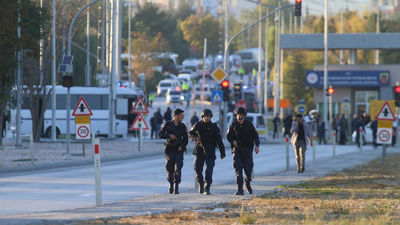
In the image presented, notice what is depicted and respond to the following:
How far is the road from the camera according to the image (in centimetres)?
1578

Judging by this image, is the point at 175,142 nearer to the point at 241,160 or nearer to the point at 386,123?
the point at 241,160

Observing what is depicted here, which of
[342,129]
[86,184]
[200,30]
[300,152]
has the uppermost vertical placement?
[200,30]

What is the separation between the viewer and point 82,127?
27.5 m

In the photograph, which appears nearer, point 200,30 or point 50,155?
point 50,155

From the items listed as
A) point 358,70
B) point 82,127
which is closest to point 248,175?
point 82,127

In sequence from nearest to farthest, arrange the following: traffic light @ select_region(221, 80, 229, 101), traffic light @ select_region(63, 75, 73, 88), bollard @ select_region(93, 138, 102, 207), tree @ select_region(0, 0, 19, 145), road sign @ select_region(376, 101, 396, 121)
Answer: bollard @ select_region(93, 138, 102, 207)
tree @ select_region(0, 0, 19, 145)
road sign @ select_region(376, 101, 396, 121)
traffic light @ select_region(63, 75, 73, 88)
traffic light @ select_region(221, 80, 229, 101)

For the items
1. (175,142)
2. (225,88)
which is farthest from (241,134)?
(225,88)

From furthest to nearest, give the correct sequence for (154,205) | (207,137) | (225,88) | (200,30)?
(200,30) → (225,88) → (207,137) → (154,205)

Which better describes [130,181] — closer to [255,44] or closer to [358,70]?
[358,70]

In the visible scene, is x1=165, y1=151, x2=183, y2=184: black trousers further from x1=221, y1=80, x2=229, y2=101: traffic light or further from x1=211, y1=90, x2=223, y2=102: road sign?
x1=211, y1=90, x2=223, y2=102: road sign

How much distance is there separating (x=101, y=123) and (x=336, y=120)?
14224 mm

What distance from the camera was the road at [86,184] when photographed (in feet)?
51.8

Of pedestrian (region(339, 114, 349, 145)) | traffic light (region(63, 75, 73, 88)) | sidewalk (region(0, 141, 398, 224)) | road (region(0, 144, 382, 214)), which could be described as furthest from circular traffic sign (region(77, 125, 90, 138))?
pedestrian (region(339, 114, 349, 145))

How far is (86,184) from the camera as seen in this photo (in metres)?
20.4
